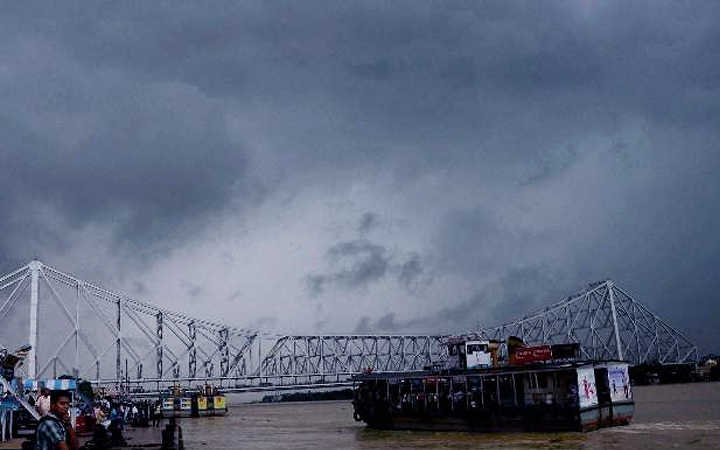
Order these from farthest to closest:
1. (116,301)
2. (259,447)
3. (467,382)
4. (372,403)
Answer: (116,301) → (372,403) → (467,382) → (259,447)

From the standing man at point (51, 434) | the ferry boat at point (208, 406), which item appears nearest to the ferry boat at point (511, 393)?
the standing man at point (51, 434)

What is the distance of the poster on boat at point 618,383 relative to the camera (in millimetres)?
39219

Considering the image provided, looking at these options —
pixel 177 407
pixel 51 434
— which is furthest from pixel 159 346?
pixel 51 434

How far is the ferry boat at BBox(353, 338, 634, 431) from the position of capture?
1463 inches

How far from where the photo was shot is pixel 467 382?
43.5 metres

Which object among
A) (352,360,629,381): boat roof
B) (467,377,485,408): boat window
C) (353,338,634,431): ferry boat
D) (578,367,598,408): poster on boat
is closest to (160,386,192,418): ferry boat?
(353,338,634,431): ferry boat

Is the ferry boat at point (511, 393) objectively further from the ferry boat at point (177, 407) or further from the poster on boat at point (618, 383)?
the ferry boat at point (177, 407)

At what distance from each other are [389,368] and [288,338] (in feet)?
104

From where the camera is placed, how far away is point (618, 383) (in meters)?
39.8

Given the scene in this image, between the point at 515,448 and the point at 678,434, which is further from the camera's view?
the point at 678,434

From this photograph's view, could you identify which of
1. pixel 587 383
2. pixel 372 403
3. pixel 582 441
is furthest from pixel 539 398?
pixel 372 403

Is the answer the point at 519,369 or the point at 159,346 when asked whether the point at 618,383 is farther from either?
the point at 159,346

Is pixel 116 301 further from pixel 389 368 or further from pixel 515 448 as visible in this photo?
pixel 515 448

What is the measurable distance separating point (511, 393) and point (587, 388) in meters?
5.85
